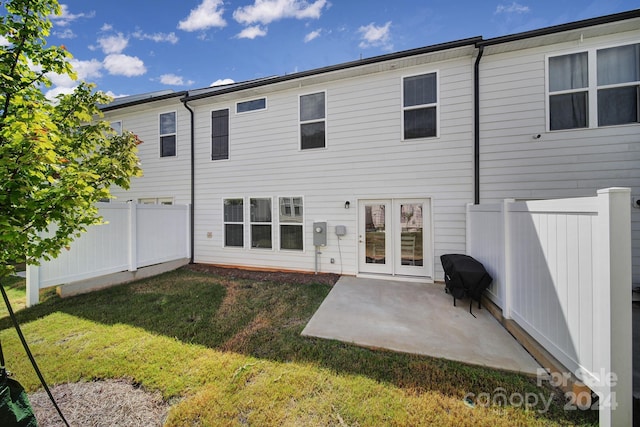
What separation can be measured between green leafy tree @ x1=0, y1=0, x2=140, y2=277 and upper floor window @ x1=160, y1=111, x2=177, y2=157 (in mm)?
5408

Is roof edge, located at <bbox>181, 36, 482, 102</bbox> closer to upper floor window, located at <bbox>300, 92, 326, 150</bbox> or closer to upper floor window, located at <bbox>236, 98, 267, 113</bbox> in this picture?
upper floor window, located at <bbox>236, 98, 267, 113</bbox>

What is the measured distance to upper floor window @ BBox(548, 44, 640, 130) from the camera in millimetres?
4430

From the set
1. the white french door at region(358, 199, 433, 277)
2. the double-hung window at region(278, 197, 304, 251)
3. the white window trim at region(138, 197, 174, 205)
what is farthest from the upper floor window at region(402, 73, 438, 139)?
the white window trim at region(138, 197, 174, 205)

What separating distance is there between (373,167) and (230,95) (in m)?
4.80

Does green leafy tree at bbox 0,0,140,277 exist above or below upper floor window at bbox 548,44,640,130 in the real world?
below

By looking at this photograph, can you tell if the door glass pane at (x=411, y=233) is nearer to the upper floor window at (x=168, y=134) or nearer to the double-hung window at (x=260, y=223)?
the double-hung window at (x=260, y=223)

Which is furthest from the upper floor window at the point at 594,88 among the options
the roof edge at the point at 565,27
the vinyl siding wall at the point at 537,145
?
the roof edge at the point at 565,27

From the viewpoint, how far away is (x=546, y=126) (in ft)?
15.9

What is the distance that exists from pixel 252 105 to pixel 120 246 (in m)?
5.14

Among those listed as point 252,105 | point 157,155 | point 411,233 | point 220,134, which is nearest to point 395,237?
point 411,233

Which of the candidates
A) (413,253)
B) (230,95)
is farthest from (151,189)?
(413,253)

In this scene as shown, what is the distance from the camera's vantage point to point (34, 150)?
1573 millimetres

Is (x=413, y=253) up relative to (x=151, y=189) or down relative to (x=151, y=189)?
down

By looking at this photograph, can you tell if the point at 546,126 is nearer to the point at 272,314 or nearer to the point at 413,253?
the point at 413,253
